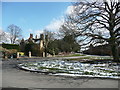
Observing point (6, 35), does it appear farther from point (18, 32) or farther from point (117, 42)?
point (117, 42)

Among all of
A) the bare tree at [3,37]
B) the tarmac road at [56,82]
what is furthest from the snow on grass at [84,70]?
the bare tree at [3,37]

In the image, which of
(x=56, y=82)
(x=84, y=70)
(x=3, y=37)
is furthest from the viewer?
(x=3, y=37)

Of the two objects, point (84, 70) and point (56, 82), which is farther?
point (84, 70)

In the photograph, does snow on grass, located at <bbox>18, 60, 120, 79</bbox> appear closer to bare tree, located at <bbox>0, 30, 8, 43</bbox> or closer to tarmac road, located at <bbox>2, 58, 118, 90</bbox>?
tarmac road, located at <bbox>2, 58, 118, 90</bbox>

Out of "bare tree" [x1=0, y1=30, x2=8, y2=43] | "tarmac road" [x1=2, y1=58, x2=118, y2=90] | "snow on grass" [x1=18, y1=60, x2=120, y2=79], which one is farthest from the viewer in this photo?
"bare tree" [x1=0, y1=30, x2=8, y2=43]

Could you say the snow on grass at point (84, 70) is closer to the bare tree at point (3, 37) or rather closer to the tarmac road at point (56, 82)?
the tarmac road at point (56, 82)

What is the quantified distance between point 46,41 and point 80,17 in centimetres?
3685

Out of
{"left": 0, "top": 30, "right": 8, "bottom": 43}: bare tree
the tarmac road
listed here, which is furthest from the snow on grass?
{"left": 0, "top": 30, "right": 8, "bottom": 43}: bare tree

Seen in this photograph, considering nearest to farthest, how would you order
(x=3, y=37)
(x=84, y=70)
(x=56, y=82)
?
1. (x=56, y=82)
2. (x=84, y=70)
3. (x=3, y=37)

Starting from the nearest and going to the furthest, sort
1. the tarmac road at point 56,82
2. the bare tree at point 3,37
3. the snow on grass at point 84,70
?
1. the tarmac road at point 56,82
2. the snow on grass at point 84,70
3. the bare tree at point 3,37

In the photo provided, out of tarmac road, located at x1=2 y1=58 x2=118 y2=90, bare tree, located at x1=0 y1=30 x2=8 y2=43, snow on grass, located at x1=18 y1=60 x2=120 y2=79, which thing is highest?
bare tree, located at x1=0 y1=30 x2=8 y2=43

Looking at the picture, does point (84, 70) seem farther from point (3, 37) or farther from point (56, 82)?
point (3, 37)

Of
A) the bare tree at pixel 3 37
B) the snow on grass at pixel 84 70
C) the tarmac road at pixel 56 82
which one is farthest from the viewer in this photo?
the bare tree at pixel 3 37

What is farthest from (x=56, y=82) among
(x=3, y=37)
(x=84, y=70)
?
(x=3, y=37)
